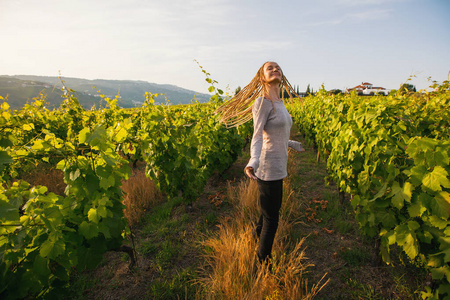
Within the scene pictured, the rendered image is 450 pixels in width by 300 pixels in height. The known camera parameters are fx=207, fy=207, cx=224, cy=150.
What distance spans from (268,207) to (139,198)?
2821mm

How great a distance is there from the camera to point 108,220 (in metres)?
1.82

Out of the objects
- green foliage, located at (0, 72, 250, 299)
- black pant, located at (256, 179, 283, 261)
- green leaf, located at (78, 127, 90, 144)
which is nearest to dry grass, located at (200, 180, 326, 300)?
black pant, located at (256, 179, 283, 261)

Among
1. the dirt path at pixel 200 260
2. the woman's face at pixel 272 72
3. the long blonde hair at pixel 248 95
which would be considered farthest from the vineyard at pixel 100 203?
the woman's face at pixel 272 72

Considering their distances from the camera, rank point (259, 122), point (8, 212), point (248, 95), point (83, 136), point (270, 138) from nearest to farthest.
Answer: point (8, 212) < point (83, 136) < point (259, 122) < point (270, 138) < point (248, 95)

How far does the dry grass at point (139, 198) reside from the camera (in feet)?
11.5

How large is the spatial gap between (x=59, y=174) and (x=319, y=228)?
20.1 feet

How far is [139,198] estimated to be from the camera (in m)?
3.94

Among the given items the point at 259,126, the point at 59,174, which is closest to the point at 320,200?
the point at 259,126

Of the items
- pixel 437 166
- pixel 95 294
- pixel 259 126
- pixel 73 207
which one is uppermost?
pixel 259 126

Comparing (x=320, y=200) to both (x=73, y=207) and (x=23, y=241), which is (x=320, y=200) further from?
(x=23, y=241)

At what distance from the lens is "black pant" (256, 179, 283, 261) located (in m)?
1.99

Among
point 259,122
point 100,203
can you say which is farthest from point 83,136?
point 259,122

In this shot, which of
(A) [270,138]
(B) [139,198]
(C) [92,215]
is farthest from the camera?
(B) [139,198]

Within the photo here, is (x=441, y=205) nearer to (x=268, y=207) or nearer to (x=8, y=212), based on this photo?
(x=268, y=207)
